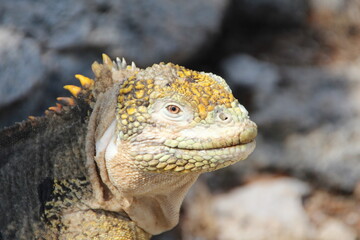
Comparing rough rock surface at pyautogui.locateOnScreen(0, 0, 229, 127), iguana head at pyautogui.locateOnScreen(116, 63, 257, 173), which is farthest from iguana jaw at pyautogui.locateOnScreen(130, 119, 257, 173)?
rough rock surface at pyautogui.locateOnScreen(0, 0, 229, 127)

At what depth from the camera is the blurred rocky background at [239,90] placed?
5.31 meters

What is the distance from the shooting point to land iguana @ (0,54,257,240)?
9.50ft

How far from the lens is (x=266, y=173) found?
259 inches

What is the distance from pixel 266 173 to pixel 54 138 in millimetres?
3786

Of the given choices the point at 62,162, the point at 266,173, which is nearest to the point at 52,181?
the point at 62,162

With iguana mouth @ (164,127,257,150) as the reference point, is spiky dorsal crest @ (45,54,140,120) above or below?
above

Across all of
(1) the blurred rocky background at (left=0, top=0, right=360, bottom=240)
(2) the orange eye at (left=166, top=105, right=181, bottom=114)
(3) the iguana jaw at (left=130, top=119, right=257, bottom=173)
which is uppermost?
(1) the blurred rocky background at (left=0, top=0, right=360, bottom=240)

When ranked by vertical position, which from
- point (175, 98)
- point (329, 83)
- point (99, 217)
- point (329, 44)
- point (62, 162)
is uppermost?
point (329, 44)

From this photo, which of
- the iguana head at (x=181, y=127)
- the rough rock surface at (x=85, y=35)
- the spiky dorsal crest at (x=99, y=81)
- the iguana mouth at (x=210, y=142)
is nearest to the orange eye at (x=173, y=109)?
the iguana head at (x=181, y=127)

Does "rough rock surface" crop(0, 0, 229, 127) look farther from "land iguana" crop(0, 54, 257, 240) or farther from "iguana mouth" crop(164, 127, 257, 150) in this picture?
"iguana mouth" crop(164, 127, 257, 150)

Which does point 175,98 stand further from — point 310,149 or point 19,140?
point 310,149

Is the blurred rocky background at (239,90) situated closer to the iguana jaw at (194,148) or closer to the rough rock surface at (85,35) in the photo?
the rough rock surface at (85,35)

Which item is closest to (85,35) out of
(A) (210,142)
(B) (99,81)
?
(B) (99,81)

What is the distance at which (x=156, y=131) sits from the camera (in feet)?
9.57
